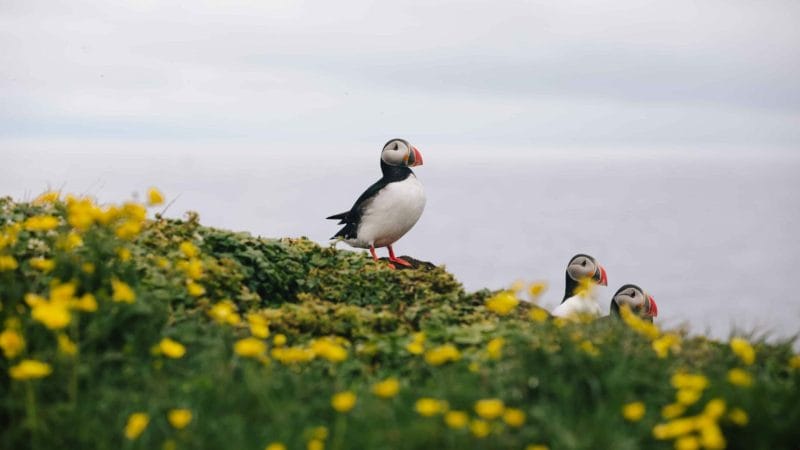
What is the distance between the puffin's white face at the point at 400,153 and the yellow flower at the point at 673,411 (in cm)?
599

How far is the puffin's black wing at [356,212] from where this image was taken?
9.88 metres

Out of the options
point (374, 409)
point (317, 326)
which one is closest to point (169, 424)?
point (374, 409)

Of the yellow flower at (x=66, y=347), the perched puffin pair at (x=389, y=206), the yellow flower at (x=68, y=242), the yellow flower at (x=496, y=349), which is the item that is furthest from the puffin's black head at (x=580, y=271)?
the yellow flower at (x=66, y=347)

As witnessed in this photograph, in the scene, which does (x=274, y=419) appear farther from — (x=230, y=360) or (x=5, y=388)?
(x=5, y=388)

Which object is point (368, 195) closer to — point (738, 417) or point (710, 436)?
point (738, 417)

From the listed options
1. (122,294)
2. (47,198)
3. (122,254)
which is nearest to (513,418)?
(122,294)

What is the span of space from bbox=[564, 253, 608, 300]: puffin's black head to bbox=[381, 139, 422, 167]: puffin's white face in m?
2.20

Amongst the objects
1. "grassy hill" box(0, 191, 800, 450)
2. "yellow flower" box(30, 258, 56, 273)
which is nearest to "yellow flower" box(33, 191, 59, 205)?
"grassy hill" box(0, 191, 800, 450)

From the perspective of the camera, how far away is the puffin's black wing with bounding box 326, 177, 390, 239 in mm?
9883

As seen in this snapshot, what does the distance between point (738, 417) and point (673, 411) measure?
0.29m

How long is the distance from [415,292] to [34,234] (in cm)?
312

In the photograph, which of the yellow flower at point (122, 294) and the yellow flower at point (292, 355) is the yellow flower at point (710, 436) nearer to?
the yellow flower at point (292, 355)

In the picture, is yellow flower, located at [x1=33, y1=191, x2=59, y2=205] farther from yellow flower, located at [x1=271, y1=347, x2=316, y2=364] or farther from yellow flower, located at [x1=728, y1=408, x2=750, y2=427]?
yellow flower, located at [x1=728, y1=408, x2=750, y2=427]

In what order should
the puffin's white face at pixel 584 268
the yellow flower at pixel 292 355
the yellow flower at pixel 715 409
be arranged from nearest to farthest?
1. the yellow flower at pixel 715 409
2. the yellow flower at pixel 292 355
3. the puffin's white face at pixel 584 268
